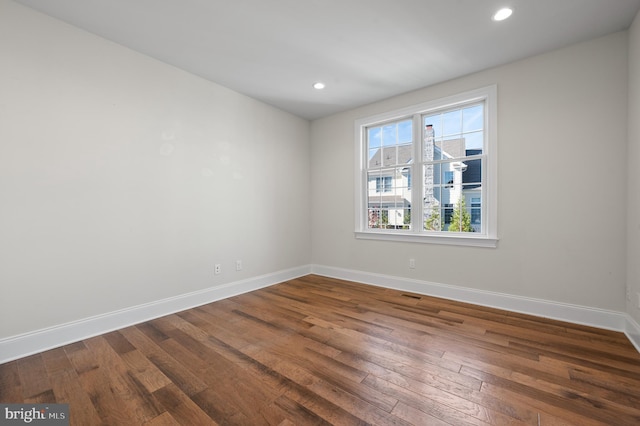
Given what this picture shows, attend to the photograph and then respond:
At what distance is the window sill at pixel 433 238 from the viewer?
120 inches

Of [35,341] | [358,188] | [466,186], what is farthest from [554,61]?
[35,341]

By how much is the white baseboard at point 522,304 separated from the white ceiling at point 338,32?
8.23 feet

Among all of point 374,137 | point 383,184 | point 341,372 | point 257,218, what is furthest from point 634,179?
point 257,218

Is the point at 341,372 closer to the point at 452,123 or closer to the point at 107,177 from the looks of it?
the point at 107,177

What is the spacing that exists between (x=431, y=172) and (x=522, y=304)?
1.77 metres


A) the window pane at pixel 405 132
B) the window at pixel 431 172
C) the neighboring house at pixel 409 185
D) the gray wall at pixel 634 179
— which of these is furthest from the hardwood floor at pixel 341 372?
the window pane at pixel 405 132

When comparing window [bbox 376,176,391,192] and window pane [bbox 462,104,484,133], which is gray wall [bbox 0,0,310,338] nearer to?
window [bbox 376,176,391,192]

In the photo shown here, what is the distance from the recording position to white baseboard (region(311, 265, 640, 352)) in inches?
93.6

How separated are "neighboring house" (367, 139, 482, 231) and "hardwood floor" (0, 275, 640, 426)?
131 centimetres

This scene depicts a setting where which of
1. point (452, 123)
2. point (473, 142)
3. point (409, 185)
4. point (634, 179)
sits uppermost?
point (452, 123)

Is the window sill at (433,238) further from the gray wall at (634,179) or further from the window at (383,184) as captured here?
the gray wall at (634,179)

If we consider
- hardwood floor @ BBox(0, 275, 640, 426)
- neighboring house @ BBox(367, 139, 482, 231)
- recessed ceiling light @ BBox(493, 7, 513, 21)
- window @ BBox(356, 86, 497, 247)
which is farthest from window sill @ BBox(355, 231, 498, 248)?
recessed ceiling light @ BBox(493, 7, 513, 21)

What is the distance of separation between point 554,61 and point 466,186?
1427mm

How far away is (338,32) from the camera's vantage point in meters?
2.37
